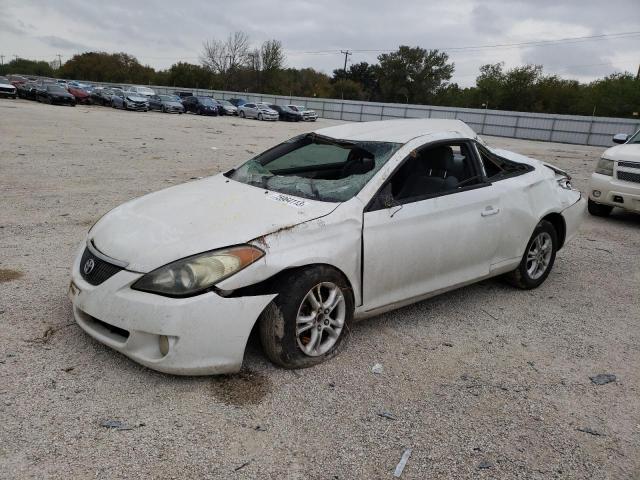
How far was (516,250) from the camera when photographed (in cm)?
442

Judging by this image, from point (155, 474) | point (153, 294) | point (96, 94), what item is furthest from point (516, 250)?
point (96, 94)

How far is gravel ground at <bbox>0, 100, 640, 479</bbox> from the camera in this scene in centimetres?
238

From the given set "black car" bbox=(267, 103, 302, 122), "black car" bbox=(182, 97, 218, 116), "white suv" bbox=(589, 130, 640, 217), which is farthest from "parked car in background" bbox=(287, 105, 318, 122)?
"white suv" bbox=(589, 130, 640, 217)

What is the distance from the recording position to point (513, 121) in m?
40.0

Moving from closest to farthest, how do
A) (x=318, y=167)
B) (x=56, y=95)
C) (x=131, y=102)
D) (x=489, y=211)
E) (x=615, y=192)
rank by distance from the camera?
1. (x=489, y=211)
2. (x=318, y=167)
3. (x=615, y=192)
4. (x=56, y=95)
5. (x=131, y=102)

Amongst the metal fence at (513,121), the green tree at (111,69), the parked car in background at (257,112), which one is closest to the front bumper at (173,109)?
the parked car in background at (257,112)

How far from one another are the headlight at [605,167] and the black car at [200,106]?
3300 cm

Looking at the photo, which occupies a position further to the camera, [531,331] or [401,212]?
[531,331]

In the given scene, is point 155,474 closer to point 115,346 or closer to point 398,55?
point 115,346

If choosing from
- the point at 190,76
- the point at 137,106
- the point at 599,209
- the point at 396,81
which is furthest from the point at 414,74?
the point at 599,209

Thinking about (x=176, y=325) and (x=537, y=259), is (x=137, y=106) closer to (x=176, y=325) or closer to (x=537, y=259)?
(x=537, y=259)

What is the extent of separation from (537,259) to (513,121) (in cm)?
3874

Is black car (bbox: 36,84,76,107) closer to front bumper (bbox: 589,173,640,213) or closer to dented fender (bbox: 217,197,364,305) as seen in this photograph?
front bumper (bbox: 589,173,640,213)

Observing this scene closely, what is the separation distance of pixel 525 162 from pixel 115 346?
3935 millimetres
